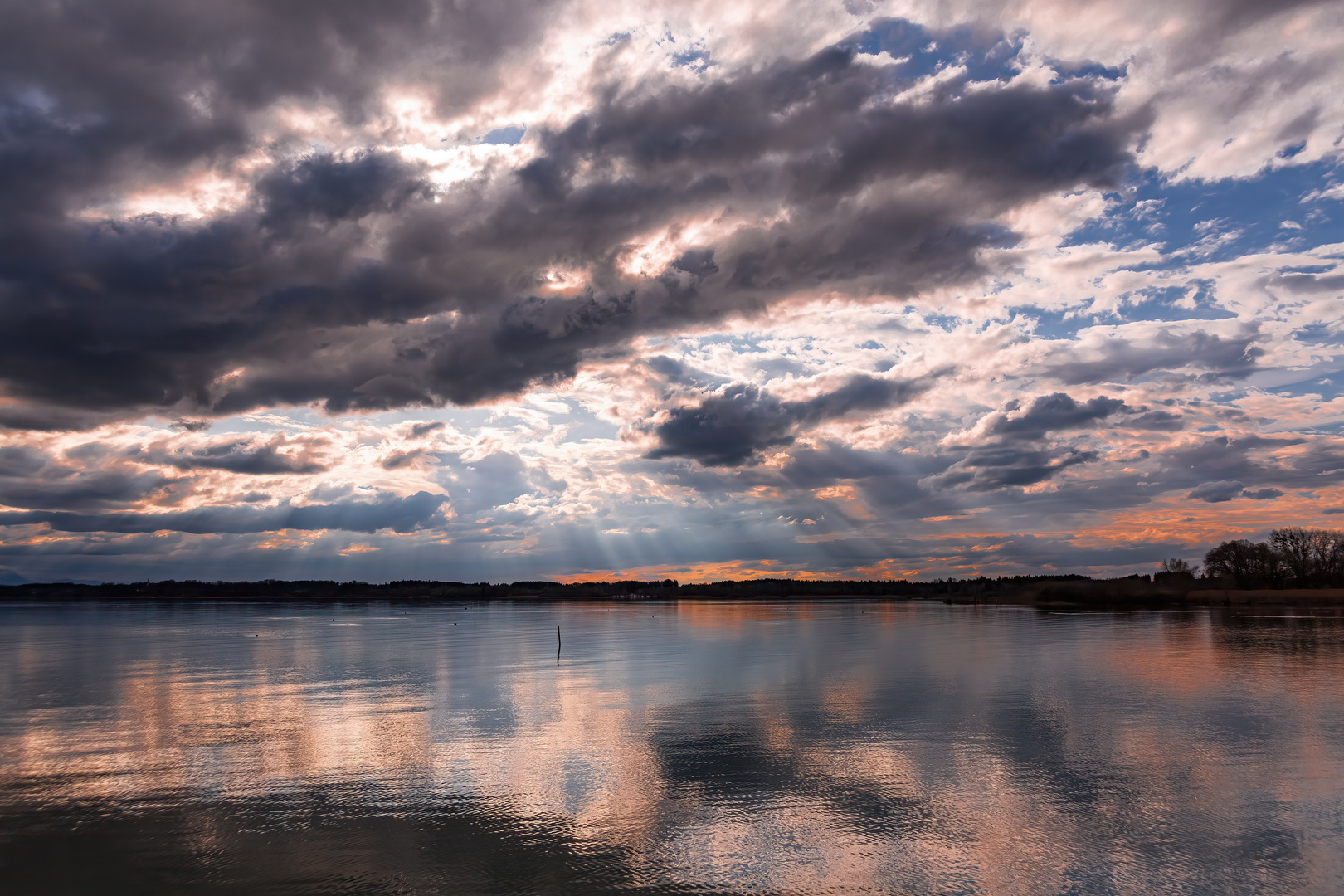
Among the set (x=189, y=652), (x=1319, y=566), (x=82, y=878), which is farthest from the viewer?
(x=1319, y=566)

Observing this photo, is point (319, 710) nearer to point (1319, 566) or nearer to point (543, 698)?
point (543, 698)

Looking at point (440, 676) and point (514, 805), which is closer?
point (514, 805)

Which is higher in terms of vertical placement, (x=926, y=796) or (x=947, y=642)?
(x=926, y=796)

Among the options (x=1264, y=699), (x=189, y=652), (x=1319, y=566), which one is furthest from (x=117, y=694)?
(x=1319, y=566)

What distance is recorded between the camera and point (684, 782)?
71.3ft

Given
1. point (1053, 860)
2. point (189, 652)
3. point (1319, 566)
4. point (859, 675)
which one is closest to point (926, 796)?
point (1053, 860)

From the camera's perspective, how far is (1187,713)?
103 feet

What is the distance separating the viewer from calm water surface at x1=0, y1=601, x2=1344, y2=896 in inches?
610

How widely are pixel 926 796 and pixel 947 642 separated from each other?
54.6 metres

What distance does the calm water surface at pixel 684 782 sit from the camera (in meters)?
15.5

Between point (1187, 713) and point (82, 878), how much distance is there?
118 ft

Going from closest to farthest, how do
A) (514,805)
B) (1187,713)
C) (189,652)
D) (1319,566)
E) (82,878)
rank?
(82,878) < (514,805) < (1187,713) < (189,652) < (1319,566)

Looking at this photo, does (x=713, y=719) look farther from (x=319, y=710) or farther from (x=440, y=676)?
(x=440, y=676)

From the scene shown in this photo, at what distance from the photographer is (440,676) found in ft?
158
